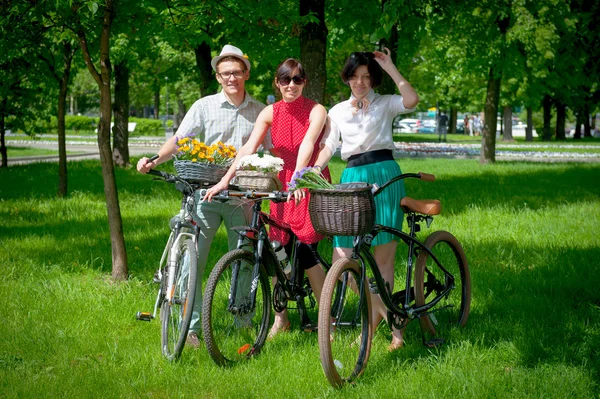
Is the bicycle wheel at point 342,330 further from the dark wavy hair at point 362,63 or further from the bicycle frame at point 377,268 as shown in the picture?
the dark wavy hair at point 362,63

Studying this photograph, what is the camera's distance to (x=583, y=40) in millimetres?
8148

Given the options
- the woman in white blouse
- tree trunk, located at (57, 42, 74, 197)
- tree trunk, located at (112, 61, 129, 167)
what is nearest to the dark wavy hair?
the woman in white blouse

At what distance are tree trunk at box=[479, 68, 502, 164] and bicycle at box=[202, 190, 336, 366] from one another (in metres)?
18.4

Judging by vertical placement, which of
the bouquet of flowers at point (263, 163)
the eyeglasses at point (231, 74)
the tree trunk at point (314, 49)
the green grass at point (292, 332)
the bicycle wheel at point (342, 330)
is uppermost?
the tree trunk at point (314, 49)

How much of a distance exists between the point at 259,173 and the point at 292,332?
4.87 feet

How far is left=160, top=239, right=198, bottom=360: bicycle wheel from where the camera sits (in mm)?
5078

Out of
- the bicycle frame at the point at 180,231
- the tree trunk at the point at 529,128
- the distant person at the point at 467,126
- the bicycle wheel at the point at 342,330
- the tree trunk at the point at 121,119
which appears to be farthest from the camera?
the distant person at the point at 467,126

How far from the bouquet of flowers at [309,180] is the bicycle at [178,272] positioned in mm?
792

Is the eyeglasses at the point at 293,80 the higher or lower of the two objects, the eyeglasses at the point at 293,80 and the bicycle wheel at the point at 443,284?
the higher

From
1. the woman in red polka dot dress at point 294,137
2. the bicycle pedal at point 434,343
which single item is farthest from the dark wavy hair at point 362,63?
the bicycle pedal at point 434,343

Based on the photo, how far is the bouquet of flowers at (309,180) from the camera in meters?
4.65

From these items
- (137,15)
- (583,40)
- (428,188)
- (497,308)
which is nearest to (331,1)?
(428,188)

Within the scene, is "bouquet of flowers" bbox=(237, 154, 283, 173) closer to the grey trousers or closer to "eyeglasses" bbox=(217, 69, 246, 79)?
the grey trousers

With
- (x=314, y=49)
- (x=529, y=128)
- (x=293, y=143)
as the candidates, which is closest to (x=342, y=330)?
(x=293, y=143)
